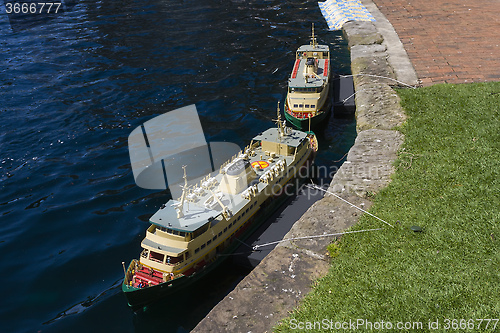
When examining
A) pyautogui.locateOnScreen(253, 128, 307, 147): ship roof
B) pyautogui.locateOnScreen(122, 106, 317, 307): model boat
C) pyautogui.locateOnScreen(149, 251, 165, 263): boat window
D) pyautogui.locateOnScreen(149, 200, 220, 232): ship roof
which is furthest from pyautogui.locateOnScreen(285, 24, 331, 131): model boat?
pyautogui.locateOnScreen(149, 251, 165, 263): boat window

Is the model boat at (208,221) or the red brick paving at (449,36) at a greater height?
the red brick paving at (449,36)

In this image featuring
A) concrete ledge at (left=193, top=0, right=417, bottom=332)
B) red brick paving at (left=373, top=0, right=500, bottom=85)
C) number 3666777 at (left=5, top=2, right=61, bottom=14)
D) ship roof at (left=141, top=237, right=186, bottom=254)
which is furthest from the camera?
number 3666777 at (left=5, top=2, right=61, bottom=14)

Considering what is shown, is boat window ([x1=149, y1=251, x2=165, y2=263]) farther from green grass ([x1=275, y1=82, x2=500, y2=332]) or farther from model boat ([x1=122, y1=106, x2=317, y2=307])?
green grass ([x1=275, y1=82, x2=500, y2=332])

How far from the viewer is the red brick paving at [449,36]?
30594 mm

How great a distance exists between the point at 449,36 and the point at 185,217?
1181 inches

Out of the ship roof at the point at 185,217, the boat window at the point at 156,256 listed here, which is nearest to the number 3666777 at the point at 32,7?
the ship roof at the point at 185,217

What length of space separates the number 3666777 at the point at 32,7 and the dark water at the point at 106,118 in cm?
227

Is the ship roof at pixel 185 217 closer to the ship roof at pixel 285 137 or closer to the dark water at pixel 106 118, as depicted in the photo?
the dark water at pixel 106 118

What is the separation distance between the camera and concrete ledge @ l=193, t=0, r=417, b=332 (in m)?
14.8

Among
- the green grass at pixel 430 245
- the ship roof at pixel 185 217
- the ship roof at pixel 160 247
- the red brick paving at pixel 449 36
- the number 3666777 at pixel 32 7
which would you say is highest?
the number 3666777 at pixel 32 7

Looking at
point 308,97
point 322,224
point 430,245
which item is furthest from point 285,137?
point 430,245

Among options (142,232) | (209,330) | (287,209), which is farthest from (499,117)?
(142,232)

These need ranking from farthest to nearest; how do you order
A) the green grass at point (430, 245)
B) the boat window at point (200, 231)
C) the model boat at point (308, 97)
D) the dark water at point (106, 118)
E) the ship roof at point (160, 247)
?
the model boat at point (308, 97) < the dark water at point (106, 118) < the boat window at point (200, 231) < the ship roof at point (160, 247) < the green grass at point (430, 245)

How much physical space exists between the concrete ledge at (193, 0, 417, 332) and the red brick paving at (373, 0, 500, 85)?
2.57 m
